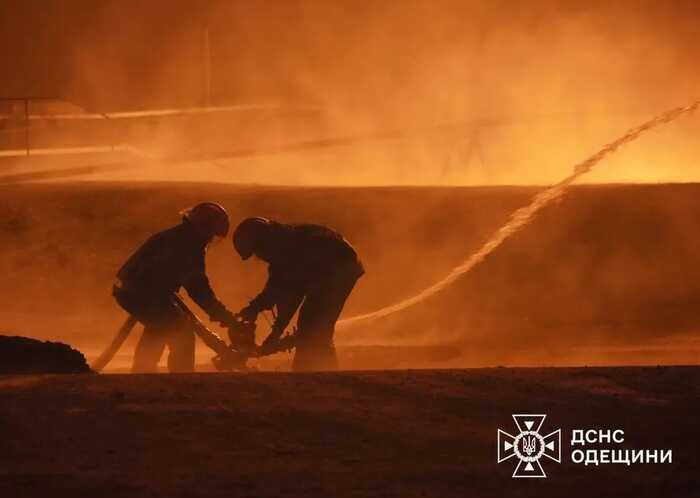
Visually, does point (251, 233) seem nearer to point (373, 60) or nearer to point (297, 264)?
point (297, 264)

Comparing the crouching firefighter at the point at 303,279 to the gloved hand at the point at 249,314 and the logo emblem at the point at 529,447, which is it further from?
the logo emblem at the point at 529,447

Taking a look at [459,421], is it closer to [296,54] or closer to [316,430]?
[316,430]

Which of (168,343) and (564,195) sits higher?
(564,195)

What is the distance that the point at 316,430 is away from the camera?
8.37 metres

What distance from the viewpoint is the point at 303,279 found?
10.9 metres

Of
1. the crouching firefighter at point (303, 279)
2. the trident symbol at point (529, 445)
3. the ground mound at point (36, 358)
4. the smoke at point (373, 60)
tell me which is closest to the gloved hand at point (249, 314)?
the crouching firefighter at point (303, 279)

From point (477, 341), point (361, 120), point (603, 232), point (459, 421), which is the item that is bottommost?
point (459, 421)

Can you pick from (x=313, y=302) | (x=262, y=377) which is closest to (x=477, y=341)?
(x=313, y=302)

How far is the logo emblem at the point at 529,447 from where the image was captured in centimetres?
785

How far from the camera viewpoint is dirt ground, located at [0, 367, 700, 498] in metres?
7.46

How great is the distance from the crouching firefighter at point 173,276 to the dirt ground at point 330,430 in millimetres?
1467

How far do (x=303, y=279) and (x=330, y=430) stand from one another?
2620 mm

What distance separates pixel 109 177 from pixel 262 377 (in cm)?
1784

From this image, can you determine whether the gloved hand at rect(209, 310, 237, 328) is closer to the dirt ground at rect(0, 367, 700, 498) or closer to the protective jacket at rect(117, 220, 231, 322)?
the protective jacket at rect(117, 220, 231, 322)
